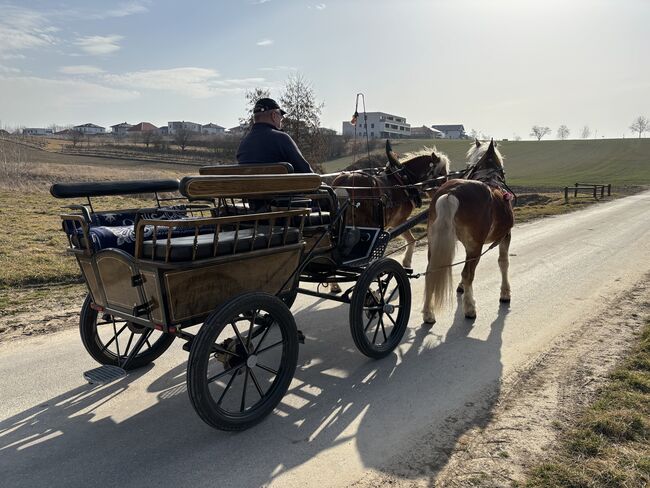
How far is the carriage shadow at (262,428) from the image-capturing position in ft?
9.43

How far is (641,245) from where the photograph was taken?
10117 mm

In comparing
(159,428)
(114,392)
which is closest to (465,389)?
(159,428)

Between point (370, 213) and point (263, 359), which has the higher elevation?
point (370, 213)

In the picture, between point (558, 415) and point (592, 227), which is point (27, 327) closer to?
point (558, 415)

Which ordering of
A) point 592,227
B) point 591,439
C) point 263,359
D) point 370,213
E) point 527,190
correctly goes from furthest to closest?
point 527,190 < point 592,227 < point 370,213 < point 263,359 < point 591,439

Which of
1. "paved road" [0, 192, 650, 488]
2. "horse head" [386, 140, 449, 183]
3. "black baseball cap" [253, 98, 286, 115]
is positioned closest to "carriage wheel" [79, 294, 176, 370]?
"paved road" [0, 192, 650, 488]

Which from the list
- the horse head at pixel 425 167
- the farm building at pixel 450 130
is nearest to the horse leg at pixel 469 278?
the horse head at pixel 425 167

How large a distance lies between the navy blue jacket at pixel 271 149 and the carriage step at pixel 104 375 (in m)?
2.19

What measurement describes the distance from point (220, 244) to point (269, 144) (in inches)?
63.0

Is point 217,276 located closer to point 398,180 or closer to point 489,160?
point 398,180

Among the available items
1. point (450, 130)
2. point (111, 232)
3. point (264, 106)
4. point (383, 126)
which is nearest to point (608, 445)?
point (111, 232)

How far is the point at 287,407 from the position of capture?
3.63 m

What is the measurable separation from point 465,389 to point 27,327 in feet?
14.9

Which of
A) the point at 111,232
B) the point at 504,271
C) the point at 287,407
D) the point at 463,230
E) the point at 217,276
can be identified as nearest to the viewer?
the point at 217,276
